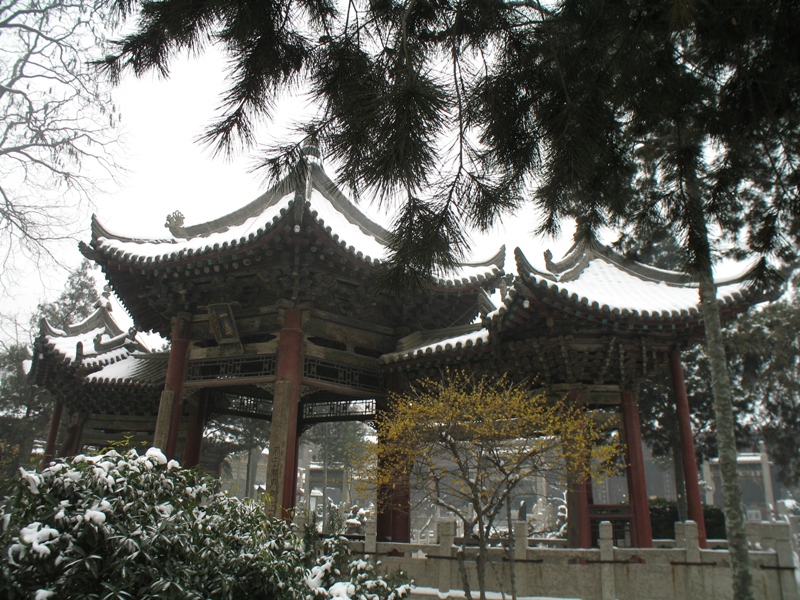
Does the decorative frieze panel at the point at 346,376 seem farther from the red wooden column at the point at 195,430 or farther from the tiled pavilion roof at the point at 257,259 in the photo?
the red wooden column at the point at 195,430

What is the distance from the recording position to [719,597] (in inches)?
255

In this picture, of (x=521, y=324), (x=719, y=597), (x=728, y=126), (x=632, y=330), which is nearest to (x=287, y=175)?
(x=728, y=126)

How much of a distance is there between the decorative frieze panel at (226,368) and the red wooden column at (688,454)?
209 inches

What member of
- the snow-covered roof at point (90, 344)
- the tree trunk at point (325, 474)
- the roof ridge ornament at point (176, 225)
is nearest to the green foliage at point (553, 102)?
the roof ridge ornament at point (176, 225)

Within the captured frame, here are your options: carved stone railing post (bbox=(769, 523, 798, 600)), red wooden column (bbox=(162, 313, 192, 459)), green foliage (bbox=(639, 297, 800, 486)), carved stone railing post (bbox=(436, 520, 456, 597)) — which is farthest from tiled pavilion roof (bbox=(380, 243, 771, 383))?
green foliage (bbox=(639, 297, 800, 486))

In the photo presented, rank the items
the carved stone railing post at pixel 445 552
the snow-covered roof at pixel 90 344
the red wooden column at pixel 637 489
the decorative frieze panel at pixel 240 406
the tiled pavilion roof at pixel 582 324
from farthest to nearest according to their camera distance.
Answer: the snow-covered roof at pixel 90 344, the decorative frieze panel at pixel 240 406, the red wooden column at pixel 637 489, the carved stone railing post at pixel 445 552, the tiled pavilion roof at pixel 582 324

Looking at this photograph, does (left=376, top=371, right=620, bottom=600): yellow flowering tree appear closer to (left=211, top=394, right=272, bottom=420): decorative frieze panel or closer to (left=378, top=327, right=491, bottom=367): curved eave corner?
(left=378, top=327, right=491, bottom=367): curved eave corner

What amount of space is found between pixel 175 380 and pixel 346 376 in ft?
8.16

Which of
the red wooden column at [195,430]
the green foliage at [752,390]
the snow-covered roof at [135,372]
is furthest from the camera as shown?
the green foliage at [752,390]

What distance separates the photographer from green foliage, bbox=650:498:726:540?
13.9 meters

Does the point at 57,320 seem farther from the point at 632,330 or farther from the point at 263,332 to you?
the point at 632,330

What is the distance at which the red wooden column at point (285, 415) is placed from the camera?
25.5ft

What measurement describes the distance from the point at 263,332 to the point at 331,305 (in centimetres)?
104

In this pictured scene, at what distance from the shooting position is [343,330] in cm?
906
